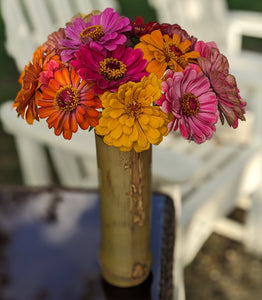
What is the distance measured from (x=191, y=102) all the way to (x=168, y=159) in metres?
0.62

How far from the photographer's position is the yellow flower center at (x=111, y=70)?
0.51 m

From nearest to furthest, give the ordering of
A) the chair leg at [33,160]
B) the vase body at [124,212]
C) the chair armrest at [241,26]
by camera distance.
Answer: the vase body at [124,212] < the chair leg at [33,160] < the chair armrest at [241,26]

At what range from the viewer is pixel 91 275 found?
834 millimetres

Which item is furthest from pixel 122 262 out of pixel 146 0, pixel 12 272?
pixel 146 0

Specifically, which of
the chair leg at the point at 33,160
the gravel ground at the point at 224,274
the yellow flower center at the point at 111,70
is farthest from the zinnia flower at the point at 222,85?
the gravel ground at the point at 224,274

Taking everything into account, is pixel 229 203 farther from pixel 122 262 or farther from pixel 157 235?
pixel 122 262

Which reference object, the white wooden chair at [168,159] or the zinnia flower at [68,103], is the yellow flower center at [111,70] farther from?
the white wooden chair at [168,159]

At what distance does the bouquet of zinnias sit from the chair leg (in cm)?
93

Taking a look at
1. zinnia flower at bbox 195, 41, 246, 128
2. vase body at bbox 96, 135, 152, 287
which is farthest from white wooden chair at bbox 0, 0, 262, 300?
zinnia flower at bbox 195, 41, 246, 128

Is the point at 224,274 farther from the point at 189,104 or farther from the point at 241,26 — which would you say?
Result: the point at 189,104

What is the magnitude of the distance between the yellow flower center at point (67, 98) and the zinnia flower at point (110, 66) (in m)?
0.02

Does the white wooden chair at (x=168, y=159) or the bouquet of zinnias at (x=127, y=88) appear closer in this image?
the bouquet of zinnias at (x=127, y=88)

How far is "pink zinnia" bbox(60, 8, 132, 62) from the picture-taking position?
0.52 meters

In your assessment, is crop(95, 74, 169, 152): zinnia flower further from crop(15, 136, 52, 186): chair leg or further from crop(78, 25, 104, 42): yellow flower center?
crop(15, 136, 52, 186): chair leg
